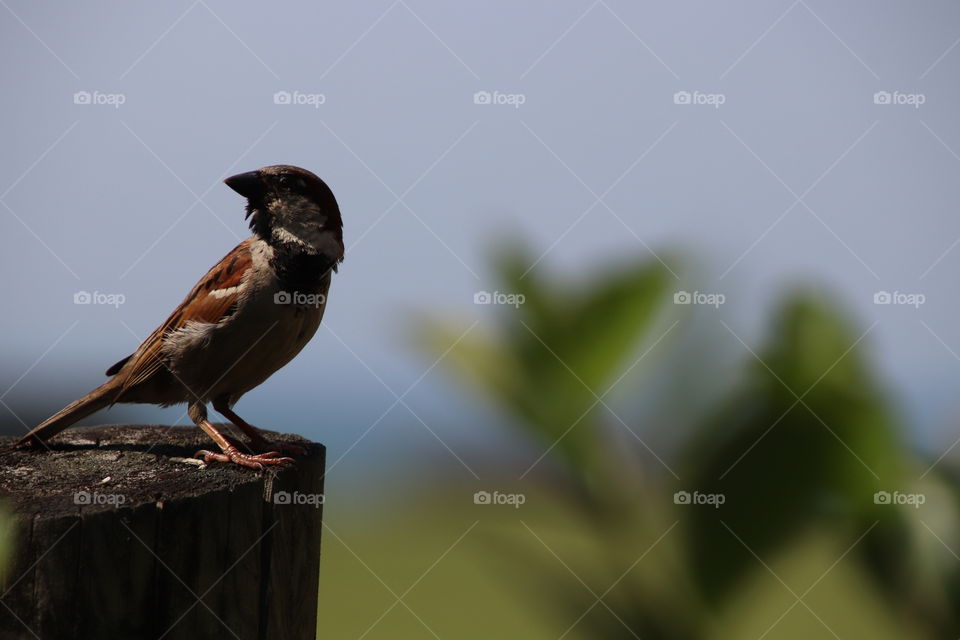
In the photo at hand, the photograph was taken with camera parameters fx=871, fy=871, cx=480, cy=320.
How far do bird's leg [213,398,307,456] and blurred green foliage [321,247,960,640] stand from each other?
1.66 m

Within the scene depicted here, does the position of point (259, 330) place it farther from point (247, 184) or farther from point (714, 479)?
point (714, 479)

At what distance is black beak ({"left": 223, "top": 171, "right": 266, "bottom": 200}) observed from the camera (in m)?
3.37

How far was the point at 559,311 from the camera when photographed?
492cm

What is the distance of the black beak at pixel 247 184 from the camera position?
337 centimetres
